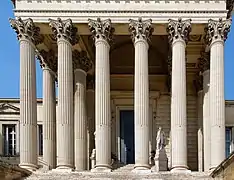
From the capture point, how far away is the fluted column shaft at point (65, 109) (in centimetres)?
5162

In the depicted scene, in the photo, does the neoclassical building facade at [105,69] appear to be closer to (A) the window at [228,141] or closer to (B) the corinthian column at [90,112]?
(B) the corinthian column at [90,112]

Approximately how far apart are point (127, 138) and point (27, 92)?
533 inches

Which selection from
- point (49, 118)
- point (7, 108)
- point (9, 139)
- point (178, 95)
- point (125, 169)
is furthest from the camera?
point (7, 108)

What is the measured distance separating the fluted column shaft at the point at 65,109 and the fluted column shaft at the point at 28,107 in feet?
5.56

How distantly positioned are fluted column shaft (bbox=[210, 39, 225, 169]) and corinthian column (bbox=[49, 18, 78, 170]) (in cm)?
921

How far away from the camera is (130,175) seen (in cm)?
4916

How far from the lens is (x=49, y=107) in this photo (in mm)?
57719

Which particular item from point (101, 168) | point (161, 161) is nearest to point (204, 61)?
point (161, 161)

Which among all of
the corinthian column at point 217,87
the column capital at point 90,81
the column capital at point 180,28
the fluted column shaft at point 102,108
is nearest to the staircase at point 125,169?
the fluted column shaft at point 102,108

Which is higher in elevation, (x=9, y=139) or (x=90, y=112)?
(x=90, y=112)

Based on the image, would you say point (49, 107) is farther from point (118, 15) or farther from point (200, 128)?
point (200, 128)

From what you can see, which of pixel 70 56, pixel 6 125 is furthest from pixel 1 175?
pixel 6 125

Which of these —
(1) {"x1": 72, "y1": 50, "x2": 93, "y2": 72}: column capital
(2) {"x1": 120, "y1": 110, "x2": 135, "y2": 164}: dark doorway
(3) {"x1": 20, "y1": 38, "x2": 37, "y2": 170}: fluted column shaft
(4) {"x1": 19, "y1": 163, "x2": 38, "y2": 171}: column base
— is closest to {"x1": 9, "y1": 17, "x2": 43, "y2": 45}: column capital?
(3) {"x1": 20, "y1": 38, "x2": 37, "y2": 170}: fluted column shaft

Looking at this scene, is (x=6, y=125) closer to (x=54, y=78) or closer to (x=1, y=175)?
(x=54, y=78)
